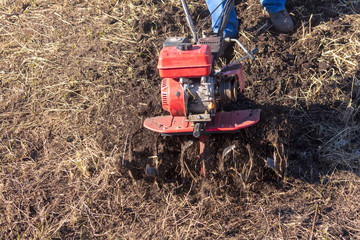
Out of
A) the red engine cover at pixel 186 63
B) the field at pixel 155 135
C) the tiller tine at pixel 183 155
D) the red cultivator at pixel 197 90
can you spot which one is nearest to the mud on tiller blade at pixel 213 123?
the red cultivator at pixel 197 90

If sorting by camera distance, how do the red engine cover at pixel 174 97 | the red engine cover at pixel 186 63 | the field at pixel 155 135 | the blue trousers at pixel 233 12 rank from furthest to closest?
the blue trousers at pixel 233 12 → the field at pixel 155 135 → the red engine cover at pixel 174 97 → the red engine cover at pixel 186 63

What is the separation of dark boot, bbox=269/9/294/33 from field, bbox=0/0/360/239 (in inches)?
4.2

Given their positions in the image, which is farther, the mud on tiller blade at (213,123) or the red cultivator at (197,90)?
the mud on tiller blade at (213,123)

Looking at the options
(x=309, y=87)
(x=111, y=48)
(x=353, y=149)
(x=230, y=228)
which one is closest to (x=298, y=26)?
(x=309, y=87)

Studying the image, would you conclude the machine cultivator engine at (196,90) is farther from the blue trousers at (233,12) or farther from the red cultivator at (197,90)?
the blue trousers at (233,12)

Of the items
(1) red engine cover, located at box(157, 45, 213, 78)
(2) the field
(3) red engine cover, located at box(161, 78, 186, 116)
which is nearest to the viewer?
(1) red engine cover, located at box(157, 45, 213, 78)

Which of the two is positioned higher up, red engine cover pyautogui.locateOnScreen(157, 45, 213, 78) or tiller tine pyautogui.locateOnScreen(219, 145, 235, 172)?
red engine cover pyautogui.locateOnScreen(157, 45, 213, 78)

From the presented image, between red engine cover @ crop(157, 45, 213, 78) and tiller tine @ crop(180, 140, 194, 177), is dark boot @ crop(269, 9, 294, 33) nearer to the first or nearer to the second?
red engine cover @ crop(157, 45, 213, 78)

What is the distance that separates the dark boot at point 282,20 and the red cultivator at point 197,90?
1289mm

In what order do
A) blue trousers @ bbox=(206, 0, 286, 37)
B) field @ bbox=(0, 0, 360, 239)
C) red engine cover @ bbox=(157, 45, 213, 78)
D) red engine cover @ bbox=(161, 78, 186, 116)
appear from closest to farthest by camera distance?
red engine cover @ bbox=(157, 45, 213, 78)
red engine cover @ bbox=(161, 78, 186, 116)
field @ bbox=(0, 0, 360, 239)
blue trousers @ bbox=(206, 0, 286, 37)

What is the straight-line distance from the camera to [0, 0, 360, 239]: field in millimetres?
3201

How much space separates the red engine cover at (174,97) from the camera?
10.1ft

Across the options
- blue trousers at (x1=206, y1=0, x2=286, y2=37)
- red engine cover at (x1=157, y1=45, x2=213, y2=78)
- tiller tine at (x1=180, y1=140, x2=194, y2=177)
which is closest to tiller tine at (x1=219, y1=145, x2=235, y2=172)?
tiller tine at (x1=180, y1=140, x2=194, y2=177)

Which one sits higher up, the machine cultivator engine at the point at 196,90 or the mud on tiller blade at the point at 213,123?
the machine cultivator engine at the point at 196,90
